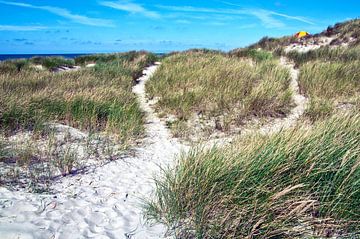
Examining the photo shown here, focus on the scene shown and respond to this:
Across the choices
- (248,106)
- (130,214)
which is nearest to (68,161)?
(130,214)

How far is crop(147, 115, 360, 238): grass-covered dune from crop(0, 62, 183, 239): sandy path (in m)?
0.31

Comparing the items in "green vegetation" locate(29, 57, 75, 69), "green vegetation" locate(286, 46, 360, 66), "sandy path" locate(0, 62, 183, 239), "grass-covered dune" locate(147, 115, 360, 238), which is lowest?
"sandy path" locate(0, 62, 183, 239)

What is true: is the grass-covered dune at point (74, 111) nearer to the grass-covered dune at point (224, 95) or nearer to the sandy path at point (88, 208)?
the grass-covered dune at point (224, 95)

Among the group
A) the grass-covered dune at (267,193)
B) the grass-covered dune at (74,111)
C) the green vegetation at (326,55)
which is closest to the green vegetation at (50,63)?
the grass-covered dune at (74,111)

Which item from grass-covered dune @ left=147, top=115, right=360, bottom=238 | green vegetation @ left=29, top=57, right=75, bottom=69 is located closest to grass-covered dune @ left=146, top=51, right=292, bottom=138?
grass-covered dune @ left=147, top=115, right=360, bottom=238

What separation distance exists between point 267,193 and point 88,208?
1.78 metres

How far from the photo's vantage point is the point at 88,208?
3125 millimetres

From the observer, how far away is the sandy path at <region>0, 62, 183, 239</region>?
2.69 m

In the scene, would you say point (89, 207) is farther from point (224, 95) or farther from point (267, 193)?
point (224, 95)

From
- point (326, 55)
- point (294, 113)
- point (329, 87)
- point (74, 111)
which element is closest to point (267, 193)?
point (74, 111)

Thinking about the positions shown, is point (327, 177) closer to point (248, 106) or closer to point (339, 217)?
point (339, 217)

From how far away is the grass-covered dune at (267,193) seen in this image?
2477mm

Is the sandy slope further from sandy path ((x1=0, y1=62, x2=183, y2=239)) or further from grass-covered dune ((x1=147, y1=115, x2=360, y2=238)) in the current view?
grass-covered dune ((x1=147, y1=115, x2=360, y2=238))

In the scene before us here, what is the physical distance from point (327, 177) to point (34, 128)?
4.45m
